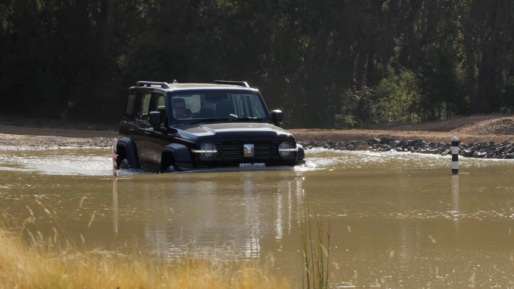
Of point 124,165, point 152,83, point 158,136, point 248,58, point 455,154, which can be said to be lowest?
point 124,165

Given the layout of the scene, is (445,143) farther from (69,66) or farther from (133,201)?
(69,66)

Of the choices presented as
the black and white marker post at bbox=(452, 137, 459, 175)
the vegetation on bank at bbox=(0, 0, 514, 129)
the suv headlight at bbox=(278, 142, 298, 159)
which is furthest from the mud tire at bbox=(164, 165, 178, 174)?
the vegetation on bank at bbox=(0, 0, 514, 129)

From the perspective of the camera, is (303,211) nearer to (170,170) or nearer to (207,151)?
(207,151)

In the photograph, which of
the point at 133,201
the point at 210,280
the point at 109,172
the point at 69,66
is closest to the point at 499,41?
the point at 69,66

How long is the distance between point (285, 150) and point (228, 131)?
3.46ft

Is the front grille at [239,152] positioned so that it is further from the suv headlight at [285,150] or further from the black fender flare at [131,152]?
the black fender flare at [131,152]

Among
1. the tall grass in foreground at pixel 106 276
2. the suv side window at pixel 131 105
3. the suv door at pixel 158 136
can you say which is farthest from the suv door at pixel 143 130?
the tall grass in foreground at pixel 106 276

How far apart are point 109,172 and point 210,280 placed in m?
11.5

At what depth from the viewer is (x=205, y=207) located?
10.7 metres

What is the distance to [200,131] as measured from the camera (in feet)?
45.7

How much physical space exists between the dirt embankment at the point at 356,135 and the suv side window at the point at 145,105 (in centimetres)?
1254

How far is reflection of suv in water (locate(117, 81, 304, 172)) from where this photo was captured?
13.7 metres

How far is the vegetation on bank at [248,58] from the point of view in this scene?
43.9m

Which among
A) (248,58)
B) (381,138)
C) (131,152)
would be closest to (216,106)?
(131,152)
